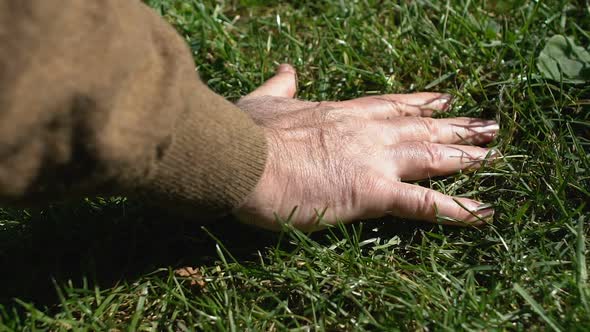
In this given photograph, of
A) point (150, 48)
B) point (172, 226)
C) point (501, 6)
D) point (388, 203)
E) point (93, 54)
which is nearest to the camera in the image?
point (93, 54)

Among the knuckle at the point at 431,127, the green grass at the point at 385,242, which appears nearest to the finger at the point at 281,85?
the green grass at the point at 385,242

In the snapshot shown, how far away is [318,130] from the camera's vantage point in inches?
85.9

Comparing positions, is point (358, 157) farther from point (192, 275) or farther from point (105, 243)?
point (105, 243)

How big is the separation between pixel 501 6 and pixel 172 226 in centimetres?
159

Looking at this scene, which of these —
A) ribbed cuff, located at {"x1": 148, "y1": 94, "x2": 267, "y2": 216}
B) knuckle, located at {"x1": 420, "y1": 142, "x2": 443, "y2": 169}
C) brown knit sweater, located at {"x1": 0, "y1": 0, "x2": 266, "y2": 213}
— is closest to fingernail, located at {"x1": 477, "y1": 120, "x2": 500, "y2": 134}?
knuckle, located at {"x1": 420, "y1": 142, "x2": 443, "y2": 169}

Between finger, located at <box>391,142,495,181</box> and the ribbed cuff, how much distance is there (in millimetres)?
490

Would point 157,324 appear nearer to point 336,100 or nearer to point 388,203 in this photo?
point 388,203

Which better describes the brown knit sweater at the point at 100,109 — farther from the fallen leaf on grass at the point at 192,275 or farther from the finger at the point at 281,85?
the finger at the point at 281,85

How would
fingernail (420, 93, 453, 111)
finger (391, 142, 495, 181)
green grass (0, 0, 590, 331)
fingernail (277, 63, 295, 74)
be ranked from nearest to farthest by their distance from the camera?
green grass (0, 0, 590, 331) < finger (391, 142, 495, 181) < fingernail (420, 93, 453, 111) < fingernail (277, 63, 295, 74)

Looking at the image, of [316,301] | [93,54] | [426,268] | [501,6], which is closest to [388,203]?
[426,268]

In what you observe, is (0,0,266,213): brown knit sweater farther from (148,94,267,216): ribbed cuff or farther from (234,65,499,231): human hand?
(234,65,499,231): human hand

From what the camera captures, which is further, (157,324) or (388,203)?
(388,203)

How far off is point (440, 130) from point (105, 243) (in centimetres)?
117

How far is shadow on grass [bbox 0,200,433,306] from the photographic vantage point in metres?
2.05
